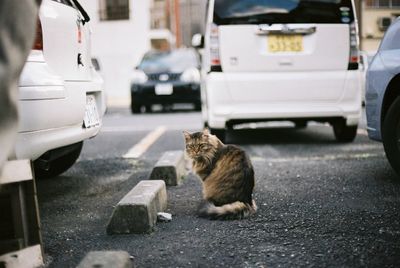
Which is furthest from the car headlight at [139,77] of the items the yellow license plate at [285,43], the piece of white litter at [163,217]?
the piece of white litter at [163,217]

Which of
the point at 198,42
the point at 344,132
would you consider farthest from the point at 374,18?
the point at 344,132

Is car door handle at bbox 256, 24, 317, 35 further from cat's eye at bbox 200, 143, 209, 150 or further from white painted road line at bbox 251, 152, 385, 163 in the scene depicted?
cat's eye at bbox 200, 143, 209, 150

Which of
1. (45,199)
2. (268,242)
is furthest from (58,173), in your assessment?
(268,242)

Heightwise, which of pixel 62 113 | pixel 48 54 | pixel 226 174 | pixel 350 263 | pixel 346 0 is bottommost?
pixel 350 263

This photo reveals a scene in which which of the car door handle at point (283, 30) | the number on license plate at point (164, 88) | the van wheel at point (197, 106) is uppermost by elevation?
the car door handle at point (283, 30)

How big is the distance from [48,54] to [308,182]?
210 cm

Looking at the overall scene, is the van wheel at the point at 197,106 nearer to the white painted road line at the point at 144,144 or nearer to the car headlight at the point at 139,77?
the car headlight at the point at 139,77

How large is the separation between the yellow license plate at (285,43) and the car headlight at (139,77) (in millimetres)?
6391

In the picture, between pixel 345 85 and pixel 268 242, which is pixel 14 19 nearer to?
pixel 268 242

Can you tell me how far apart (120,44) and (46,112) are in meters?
23.6

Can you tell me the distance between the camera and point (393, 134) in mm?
3662

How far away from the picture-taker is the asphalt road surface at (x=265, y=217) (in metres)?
2.33

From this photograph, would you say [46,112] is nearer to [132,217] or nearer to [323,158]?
[132,217]

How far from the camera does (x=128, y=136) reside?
7.23 meters
